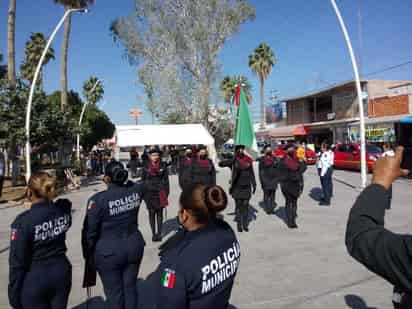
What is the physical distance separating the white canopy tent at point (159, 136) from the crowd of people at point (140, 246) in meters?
16.6

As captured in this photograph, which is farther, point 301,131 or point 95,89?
point 95,89

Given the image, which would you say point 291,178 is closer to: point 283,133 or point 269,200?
point 269,200

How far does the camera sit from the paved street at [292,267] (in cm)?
444

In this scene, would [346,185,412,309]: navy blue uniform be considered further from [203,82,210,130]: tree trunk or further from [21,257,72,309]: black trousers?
[203,82,210,130]: tree trunk

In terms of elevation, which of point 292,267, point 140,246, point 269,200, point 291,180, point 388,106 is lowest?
point 292,267

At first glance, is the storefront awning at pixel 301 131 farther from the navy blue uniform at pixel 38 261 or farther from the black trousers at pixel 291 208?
the navy blue uniform at pixel 38 261

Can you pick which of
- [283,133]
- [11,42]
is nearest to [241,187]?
[11,42]

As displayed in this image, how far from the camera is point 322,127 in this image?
35.7m

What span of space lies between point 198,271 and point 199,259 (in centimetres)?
6

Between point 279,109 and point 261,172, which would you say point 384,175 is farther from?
point 279,109

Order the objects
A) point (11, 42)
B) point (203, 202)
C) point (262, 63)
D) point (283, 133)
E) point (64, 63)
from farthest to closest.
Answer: point (262, 63)
point (283, 133)
point (64, 63)
point (11, 42)
point (203, 202)

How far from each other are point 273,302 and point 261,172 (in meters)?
5.59

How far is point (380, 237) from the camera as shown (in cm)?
126

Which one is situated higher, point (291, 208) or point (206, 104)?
point (206, 104)
